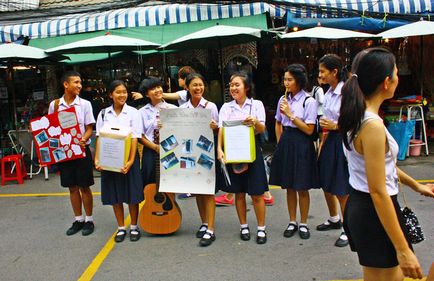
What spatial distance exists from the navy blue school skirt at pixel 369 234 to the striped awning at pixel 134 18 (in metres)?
7.10

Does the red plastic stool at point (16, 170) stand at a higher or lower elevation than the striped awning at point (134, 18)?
lower

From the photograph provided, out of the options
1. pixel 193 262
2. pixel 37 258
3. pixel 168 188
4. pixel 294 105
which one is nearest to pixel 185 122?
pixel 168 188

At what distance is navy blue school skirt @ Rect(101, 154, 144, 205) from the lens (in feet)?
14.1

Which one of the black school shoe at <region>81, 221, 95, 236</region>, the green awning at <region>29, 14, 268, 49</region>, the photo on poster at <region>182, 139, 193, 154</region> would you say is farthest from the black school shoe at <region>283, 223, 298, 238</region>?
the green awning at <region>29, 14, 268, 49</region>

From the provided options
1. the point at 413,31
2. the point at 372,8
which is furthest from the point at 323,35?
the point at 372,8

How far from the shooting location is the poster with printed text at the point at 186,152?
4230 millimetres

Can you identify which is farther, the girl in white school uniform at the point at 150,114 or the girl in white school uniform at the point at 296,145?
the girl in white school uniform at the point at 150,114

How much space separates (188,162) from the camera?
14.1ft

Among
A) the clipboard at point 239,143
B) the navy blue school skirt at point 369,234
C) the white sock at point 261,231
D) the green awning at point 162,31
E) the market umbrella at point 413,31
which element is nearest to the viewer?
the navy blue school skirt at point 369,234

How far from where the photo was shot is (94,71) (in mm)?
10344

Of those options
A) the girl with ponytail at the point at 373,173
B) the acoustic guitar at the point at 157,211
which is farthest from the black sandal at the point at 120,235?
the girl with ponytail at the point at 373,173

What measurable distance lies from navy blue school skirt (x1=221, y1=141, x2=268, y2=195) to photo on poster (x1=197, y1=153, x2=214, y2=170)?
20cm

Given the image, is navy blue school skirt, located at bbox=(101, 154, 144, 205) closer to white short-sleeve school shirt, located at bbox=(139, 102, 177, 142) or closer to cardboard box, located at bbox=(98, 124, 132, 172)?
cardboard box, located at bbox=(98, 124, 132, 172)

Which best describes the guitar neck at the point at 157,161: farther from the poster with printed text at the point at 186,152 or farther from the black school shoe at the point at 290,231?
the black school shoe at the point at 290,231
